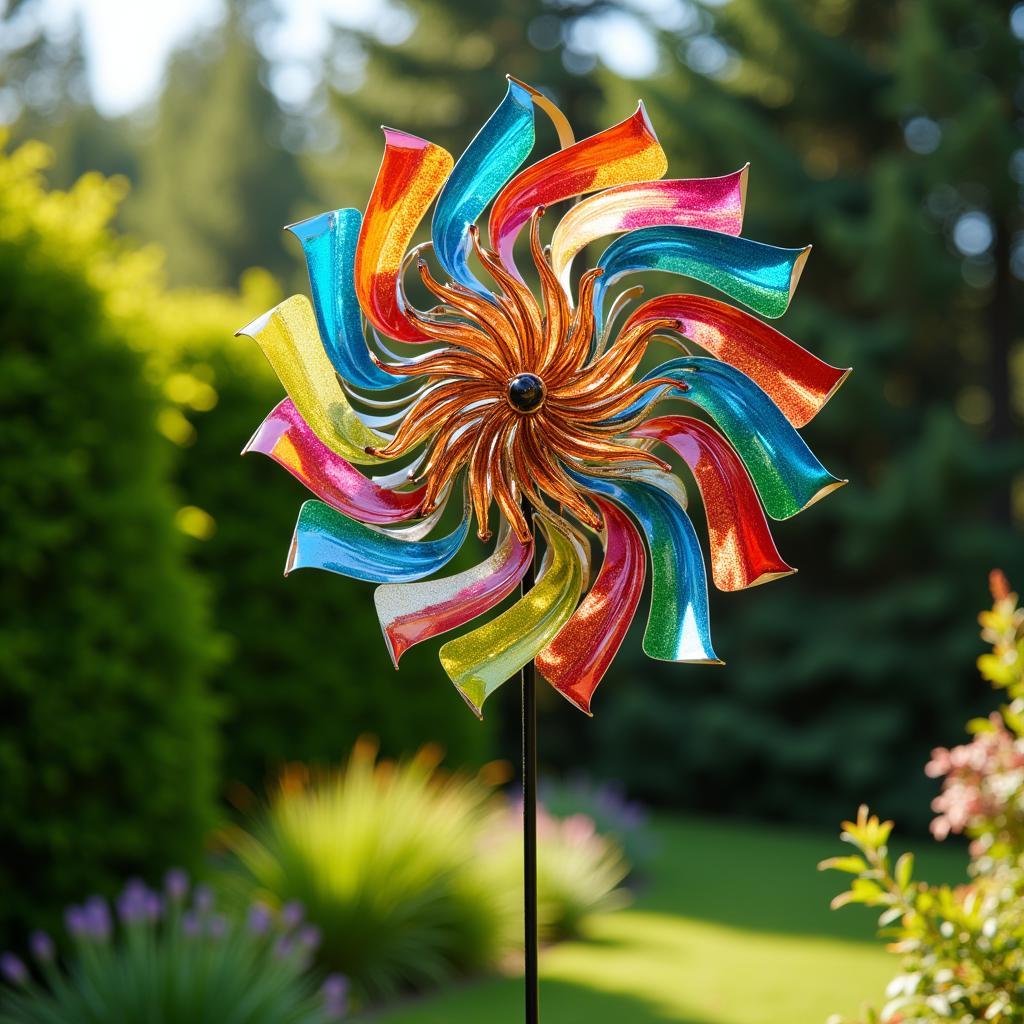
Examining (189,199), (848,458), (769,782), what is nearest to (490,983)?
(769,782)

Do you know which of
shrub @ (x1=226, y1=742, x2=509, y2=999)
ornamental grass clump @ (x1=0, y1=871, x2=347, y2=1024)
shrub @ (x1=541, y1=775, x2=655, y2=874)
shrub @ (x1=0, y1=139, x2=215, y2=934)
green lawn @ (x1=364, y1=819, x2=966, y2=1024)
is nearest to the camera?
ornamental grass clump @ (x1=0, y1=871, x2=347, y2=1024)

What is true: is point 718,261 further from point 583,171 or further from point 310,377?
point 310,377

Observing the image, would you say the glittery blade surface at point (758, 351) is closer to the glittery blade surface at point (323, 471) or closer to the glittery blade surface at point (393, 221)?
the glittery blade surface at point (393, 221)

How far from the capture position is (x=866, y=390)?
32.8ft

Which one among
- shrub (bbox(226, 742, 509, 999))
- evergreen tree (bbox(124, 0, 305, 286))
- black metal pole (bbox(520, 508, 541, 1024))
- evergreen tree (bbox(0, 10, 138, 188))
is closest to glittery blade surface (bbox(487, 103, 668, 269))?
black metal pole (bbox(520, 508, 541, 1024))

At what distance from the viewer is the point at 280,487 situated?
733 cm

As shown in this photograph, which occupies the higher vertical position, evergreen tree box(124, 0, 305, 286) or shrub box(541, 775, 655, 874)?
evergreen tree box(124, 0, 305, 286)

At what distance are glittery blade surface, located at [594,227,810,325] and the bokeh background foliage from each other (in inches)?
121

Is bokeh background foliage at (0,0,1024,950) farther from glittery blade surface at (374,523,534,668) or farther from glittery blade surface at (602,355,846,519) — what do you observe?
glittery blade surface at (602,355,846,519)

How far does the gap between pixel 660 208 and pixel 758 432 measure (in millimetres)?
409

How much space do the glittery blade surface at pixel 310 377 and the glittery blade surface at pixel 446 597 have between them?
0.24 metres

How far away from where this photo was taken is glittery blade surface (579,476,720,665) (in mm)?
1970

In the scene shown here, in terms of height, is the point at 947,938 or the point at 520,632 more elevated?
the point at 520,632

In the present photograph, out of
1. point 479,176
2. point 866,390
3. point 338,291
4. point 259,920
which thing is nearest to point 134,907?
point 259,920
